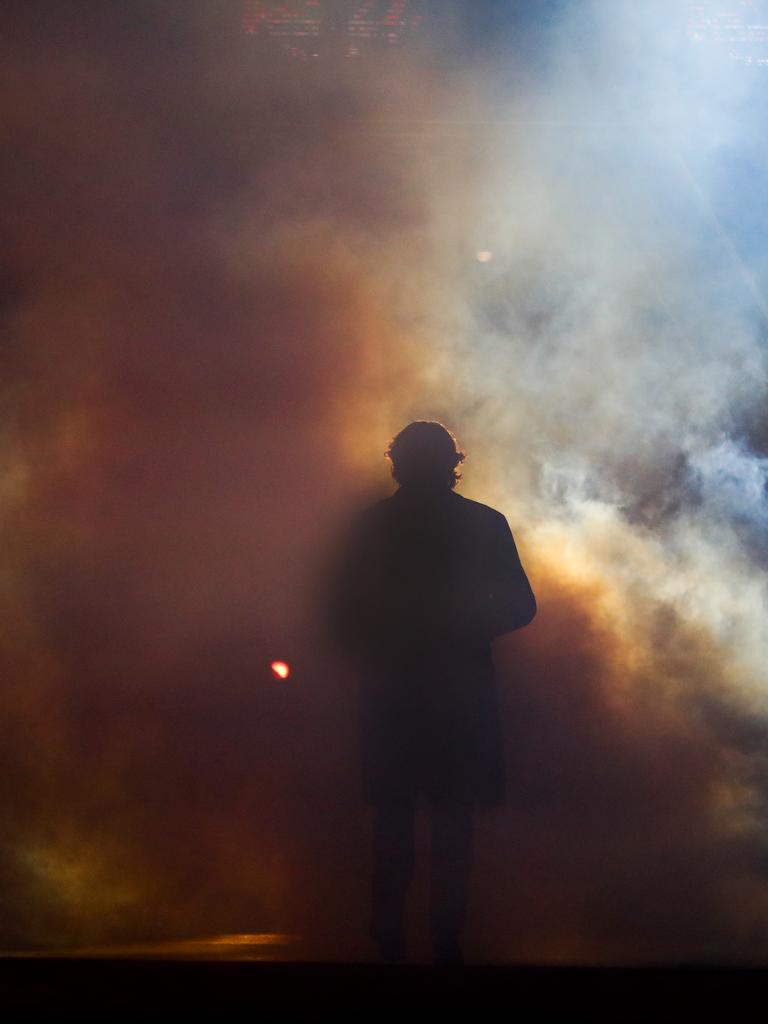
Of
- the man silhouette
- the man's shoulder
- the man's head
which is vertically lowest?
the man silhouette

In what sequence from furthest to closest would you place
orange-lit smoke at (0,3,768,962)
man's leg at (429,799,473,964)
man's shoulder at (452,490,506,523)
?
orange-lit smoke at (0,3,768,962) < man's shoulder at (452,490,506,523) < man's leg at (429,799,473,964)

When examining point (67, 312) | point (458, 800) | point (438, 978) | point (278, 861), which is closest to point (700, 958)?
point (458, 800)

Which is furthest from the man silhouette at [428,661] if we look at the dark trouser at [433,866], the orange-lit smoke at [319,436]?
the orange-lit smoke at [319,436]

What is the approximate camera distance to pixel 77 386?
2.75m

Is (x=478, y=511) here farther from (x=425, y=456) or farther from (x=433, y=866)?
(x=433, y=866)

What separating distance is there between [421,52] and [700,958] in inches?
113

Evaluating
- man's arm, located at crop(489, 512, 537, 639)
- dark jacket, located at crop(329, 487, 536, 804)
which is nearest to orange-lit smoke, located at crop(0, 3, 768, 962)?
dark jacket, located at crop(329, 487, 536, 804)

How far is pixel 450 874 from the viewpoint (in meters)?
1.53

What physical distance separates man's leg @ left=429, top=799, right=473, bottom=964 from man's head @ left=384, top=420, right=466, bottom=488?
0.71 m

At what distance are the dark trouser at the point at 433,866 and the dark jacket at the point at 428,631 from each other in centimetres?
4

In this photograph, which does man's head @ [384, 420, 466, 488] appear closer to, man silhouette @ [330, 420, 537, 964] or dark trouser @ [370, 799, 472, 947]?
man silhouette @ [330, 420, 537, 964]

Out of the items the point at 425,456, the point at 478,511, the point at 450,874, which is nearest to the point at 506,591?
the point at 478,511

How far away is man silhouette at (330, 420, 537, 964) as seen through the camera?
1527mm

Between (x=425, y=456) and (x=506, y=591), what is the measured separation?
1.18 ft
